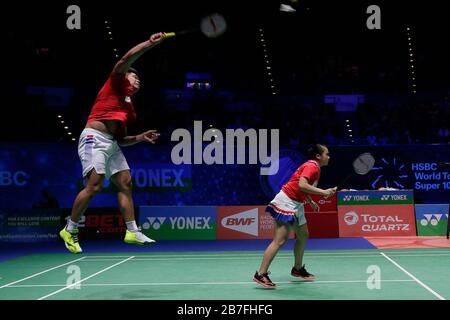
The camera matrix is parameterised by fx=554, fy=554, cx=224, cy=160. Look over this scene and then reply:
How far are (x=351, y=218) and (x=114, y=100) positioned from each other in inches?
344

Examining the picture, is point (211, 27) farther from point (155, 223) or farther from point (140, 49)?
point (140, 49)

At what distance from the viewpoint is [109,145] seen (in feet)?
17.8

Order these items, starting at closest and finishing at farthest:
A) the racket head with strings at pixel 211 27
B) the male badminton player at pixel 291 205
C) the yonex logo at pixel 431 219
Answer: the male badminton player at pixel 291 205 < the racket head with strings at pixel 211 27 < the yonex logo at pixel 431 219

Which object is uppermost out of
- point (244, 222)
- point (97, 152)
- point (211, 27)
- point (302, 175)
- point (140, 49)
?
point (211, 27)

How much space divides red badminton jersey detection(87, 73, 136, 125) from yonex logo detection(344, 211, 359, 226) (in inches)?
337

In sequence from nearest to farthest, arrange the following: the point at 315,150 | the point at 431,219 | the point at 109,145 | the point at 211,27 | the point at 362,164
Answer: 1. the point at 109,145
2. the point at 315,150
3. the point at 362,164
4. the point at 211,27
5. the point at 431,219

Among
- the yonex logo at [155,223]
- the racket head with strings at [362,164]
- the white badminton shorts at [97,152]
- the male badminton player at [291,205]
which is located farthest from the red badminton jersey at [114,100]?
the yonex logo at [155,223]

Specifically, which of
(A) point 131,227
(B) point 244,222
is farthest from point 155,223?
(A) point 131,227

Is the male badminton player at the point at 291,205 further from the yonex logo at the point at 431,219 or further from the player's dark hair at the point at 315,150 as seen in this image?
the yonex logo at the point at 431,219

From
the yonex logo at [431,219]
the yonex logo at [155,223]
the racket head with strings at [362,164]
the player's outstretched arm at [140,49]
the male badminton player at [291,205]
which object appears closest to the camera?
the player's outstretched arm at [140,49]

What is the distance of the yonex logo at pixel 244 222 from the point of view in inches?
508

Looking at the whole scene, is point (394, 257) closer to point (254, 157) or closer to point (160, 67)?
point (254, 157)

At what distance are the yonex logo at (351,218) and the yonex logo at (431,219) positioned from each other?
1.50 metres

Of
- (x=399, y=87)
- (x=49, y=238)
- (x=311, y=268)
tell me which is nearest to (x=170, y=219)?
(x=49, y=238)
